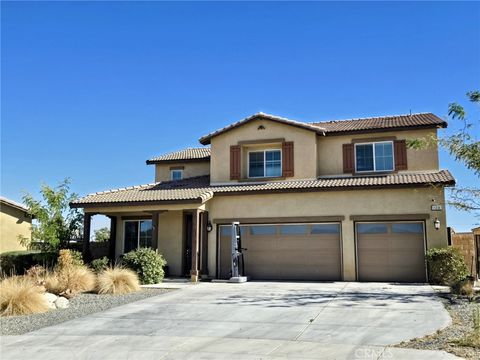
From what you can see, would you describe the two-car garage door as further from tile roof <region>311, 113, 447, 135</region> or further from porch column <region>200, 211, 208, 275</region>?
tile roof <region>311, 113, 447, 135</region>

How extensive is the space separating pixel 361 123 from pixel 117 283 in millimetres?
13128

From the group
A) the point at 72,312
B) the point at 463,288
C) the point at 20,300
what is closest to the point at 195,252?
the point at 72,312

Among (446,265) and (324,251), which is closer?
(446,265)

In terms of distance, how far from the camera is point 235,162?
74.4 ft

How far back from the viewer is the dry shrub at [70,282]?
1634cm

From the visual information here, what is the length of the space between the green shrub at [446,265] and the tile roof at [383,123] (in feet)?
18.5

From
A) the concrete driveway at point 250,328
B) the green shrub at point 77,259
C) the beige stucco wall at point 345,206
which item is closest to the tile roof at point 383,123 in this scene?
the beige stucco wall at point 345,206

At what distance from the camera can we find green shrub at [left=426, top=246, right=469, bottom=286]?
17.7 meters

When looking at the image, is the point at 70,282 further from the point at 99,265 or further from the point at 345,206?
the point at 345,206

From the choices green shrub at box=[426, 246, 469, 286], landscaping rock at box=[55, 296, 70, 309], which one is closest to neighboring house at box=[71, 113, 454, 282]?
green shrub at box=[426, 246, 469, 286]

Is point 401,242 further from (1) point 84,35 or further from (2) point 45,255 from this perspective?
(2) point 45,255

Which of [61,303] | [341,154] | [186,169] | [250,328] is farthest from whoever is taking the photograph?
[186,169]

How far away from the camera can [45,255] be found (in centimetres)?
2288

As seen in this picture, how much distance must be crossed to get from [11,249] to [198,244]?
1562 cm
